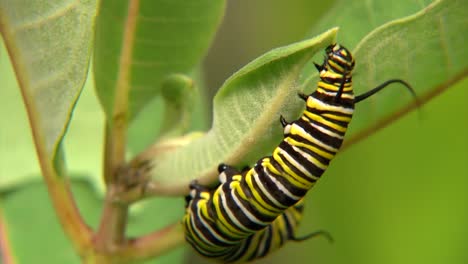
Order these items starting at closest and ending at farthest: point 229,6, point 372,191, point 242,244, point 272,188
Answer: point 272,188
point 242,244
point 372,191
point 229,6

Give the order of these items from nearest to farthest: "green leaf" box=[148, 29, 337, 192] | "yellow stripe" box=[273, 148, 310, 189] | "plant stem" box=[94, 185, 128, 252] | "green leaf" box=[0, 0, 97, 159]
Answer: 1. "green leaf" box=[148, 29, 337, 192]
2. "green leaf" box=[0, 0, 97, 159]
3. "yellow stripe" box=[273, 148, 310, 189]
4. "plant stem" box=[94, 185, 128, 252]

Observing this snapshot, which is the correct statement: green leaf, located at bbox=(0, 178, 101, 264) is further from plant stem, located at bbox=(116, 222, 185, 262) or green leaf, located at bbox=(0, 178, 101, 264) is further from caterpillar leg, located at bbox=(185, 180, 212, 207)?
caterpillar leg, located at bbox=(185, 180, 212, 207)

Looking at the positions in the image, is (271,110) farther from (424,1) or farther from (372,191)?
(372,191)

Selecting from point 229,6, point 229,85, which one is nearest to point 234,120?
point 229,85

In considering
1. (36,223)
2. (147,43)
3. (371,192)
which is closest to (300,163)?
(147,43)

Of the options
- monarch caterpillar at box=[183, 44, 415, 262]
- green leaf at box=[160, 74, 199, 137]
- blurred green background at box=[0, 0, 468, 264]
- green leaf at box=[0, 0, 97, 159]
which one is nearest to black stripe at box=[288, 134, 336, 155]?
monarch caterpillar at box=[183, 44, 415, 262]

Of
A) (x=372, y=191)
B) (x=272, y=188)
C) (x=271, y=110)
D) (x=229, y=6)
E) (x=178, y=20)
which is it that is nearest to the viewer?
(x=271, y=110)

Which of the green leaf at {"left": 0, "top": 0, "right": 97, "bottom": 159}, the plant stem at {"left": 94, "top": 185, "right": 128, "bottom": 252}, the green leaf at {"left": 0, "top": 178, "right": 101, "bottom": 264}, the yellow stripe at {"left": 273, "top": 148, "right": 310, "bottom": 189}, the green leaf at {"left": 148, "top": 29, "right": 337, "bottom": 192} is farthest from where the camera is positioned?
the green leaf at {"left": 0, "top": 178, "right": 101, "bottom": 264}
